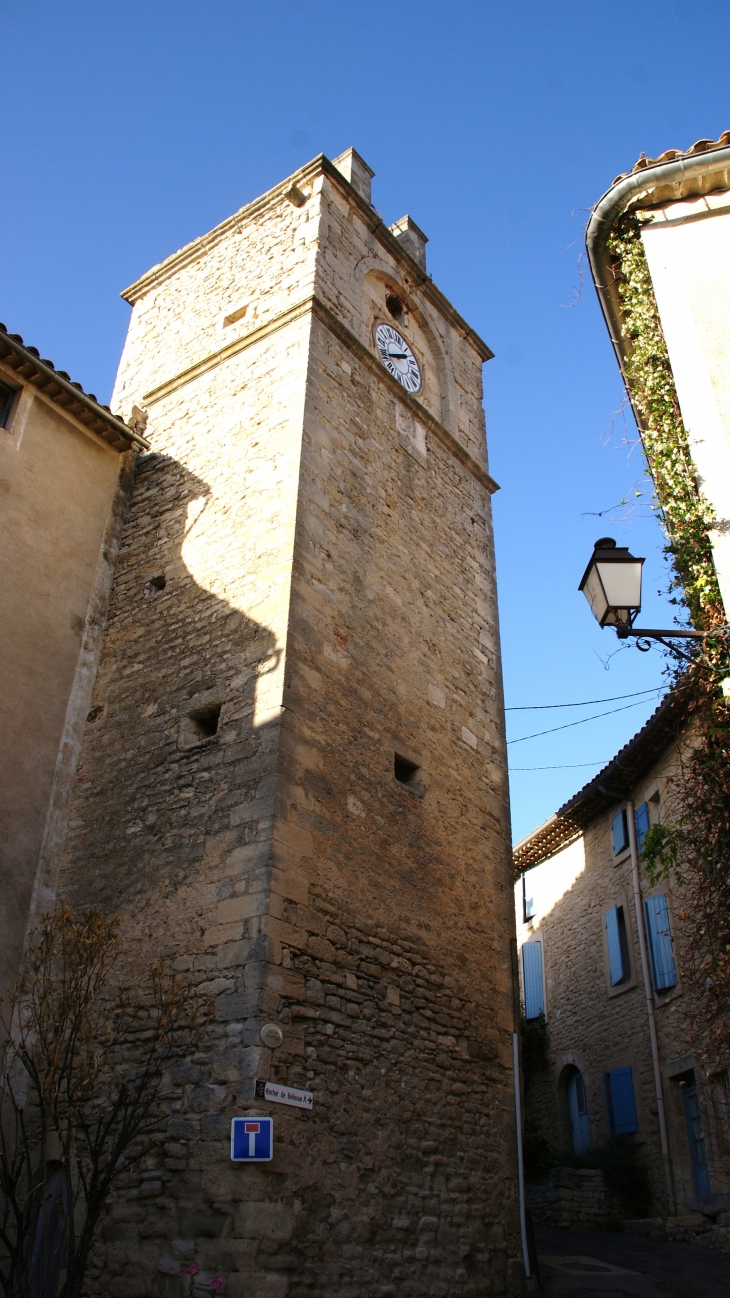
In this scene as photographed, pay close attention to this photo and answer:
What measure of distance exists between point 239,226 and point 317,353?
3185mm

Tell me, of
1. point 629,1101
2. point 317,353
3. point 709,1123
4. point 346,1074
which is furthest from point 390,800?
point 629,1101

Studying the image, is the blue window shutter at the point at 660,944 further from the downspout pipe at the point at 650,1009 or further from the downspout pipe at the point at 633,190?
the downspout pipe at the point at 633,190

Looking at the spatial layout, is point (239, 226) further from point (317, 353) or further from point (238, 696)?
point (238, 696)

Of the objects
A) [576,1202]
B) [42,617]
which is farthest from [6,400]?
[576,1202]

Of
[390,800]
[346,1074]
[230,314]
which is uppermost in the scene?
[230,314]

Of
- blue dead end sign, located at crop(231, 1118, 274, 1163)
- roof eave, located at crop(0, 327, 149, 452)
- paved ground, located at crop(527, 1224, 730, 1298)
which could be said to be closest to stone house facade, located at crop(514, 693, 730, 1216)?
paved ground, located at crop(527, 1224, 730, 1298)

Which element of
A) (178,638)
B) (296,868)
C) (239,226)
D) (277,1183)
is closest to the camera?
(277,1183)

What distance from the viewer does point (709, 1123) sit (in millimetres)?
10547

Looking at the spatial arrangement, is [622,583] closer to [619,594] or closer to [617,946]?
[619,594]

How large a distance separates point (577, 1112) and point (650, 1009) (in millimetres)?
3231

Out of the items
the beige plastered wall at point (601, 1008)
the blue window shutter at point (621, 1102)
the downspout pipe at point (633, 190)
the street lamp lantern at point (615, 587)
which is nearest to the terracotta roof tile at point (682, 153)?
the downspout pipe at point (633, 190)

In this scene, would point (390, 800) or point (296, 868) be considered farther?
point (390, 800)

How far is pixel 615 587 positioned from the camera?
5184 millimetres

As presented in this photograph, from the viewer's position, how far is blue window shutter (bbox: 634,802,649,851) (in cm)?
1343
